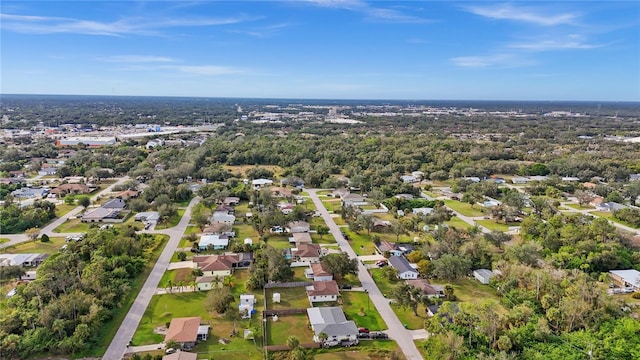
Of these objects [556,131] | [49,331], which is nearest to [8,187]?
[49,331]

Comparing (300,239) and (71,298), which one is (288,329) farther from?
(300,239)

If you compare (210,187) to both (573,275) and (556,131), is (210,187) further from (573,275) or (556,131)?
(556,131)

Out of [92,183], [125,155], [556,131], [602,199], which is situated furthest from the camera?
[556,131]

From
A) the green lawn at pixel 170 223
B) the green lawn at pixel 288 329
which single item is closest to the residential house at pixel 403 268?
the green lawn at pixel 288 329

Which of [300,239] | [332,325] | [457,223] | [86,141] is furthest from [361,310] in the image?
[86,141]

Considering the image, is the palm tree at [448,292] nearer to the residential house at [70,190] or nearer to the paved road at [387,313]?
the paved road at [387,313]

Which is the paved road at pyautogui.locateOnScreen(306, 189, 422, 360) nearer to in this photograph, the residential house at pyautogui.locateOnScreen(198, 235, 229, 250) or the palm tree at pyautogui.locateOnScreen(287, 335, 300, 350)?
the palm tree at pyautogui.locateOnScreen(287, 335, 300, 350)

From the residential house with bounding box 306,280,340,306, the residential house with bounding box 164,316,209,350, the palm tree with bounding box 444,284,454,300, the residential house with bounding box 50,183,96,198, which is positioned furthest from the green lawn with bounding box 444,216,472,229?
the residential house with bounding box 50,183,96,198
